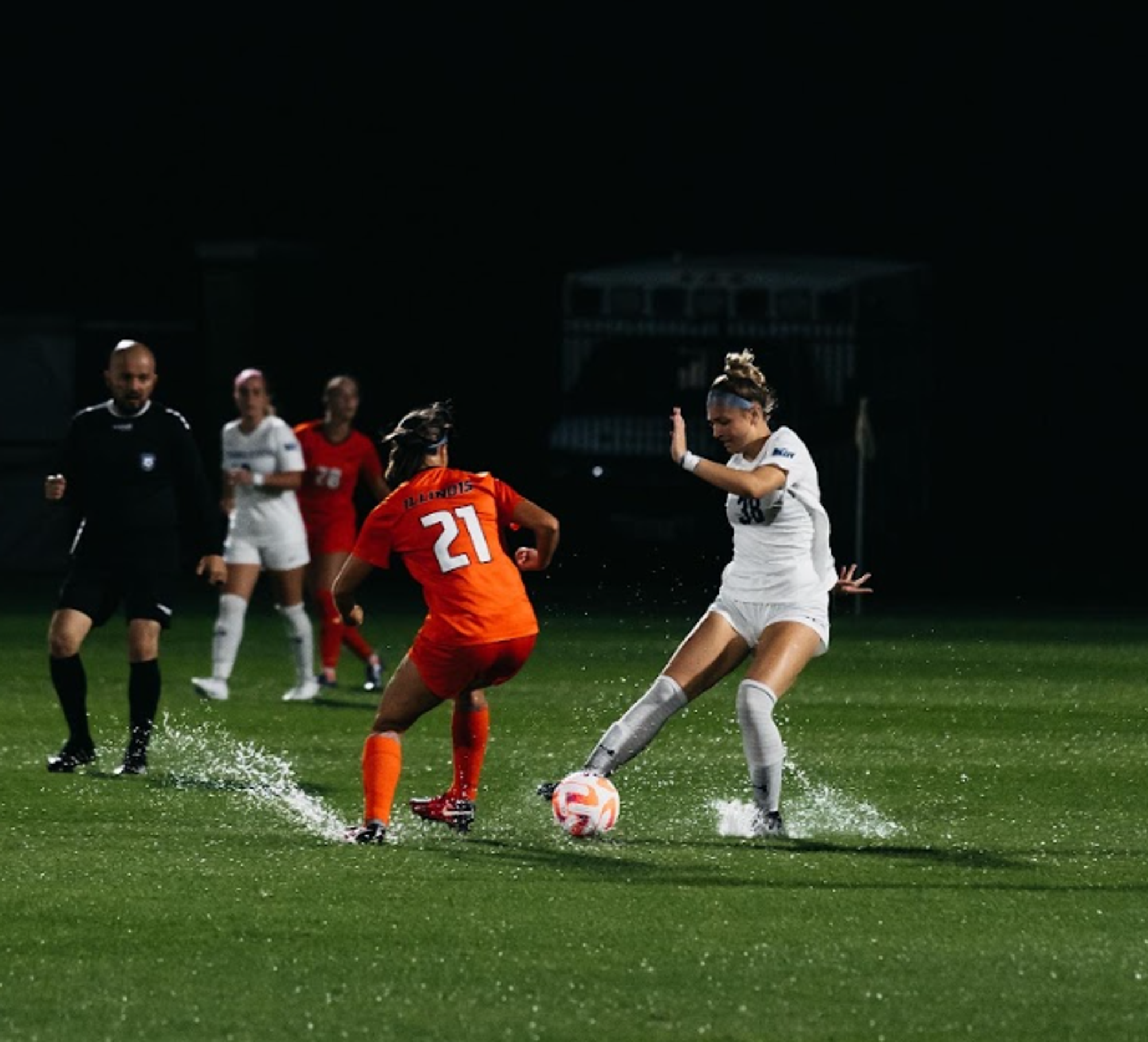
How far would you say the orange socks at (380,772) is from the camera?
1203cm

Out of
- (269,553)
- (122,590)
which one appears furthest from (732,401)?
(269,553)

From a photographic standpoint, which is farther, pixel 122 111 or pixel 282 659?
pixel 122 111

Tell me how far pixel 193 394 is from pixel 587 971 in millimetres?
19772

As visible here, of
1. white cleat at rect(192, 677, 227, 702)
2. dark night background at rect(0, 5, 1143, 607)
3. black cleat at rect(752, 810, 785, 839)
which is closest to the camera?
black cleat at rect(752, 810, 785, 839)

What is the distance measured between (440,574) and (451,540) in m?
0.14

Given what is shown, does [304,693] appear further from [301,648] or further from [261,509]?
[261,509]

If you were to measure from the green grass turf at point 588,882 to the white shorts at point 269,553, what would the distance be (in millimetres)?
915

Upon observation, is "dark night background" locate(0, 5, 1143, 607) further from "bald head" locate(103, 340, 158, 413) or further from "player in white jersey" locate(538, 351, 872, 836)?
"player in white jersey" locate(538, 351, 872, 836)

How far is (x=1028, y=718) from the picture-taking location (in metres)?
17.1

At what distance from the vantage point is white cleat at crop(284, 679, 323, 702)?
17.8 meters

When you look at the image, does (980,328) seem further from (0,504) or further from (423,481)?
(423,481)

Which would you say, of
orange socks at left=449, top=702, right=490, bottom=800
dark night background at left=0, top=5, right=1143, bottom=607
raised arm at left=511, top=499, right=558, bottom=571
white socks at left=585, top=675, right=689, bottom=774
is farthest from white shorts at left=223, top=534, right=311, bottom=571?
dark night background at left=0, top=5, right=1143, bottom=607

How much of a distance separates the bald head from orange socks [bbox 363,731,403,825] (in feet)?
9.38

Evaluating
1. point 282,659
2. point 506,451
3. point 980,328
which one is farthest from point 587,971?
point 980,328
